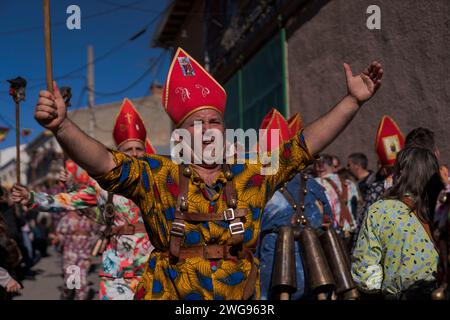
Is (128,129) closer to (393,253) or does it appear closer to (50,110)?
(393,253)

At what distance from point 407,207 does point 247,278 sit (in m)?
1.16

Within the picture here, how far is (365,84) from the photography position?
3275 mm

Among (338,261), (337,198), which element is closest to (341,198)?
(337,198)

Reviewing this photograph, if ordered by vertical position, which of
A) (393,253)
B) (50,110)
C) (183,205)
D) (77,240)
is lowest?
(393,253)

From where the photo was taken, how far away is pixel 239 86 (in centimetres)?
1833

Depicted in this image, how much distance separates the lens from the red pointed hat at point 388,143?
7102mm

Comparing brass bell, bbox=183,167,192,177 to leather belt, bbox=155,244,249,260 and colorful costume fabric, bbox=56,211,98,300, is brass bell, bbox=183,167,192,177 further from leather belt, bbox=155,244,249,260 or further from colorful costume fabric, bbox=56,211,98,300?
colorful costume fabric, bbox=56,211,98,300

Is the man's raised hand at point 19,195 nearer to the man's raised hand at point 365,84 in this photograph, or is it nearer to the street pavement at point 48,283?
the man's raised hand at point 365,84

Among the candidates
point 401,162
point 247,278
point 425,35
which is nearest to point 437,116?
point 425,35

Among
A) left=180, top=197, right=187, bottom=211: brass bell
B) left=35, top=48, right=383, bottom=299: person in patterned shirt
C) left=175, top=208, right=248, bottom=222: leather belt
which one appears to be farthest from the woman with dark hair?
left=180, top=197, right=187, bottom=211: brass bell

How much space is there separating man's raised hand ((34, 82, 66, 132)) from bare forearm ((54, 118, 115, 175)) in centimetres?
3

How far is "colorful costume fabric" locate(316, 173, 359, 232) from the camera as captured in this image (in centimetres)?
753

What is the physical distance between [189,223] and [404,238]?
1345 millimetres

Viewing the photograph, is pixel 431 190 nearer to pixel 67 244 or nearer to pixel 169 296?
pixel 169 296
